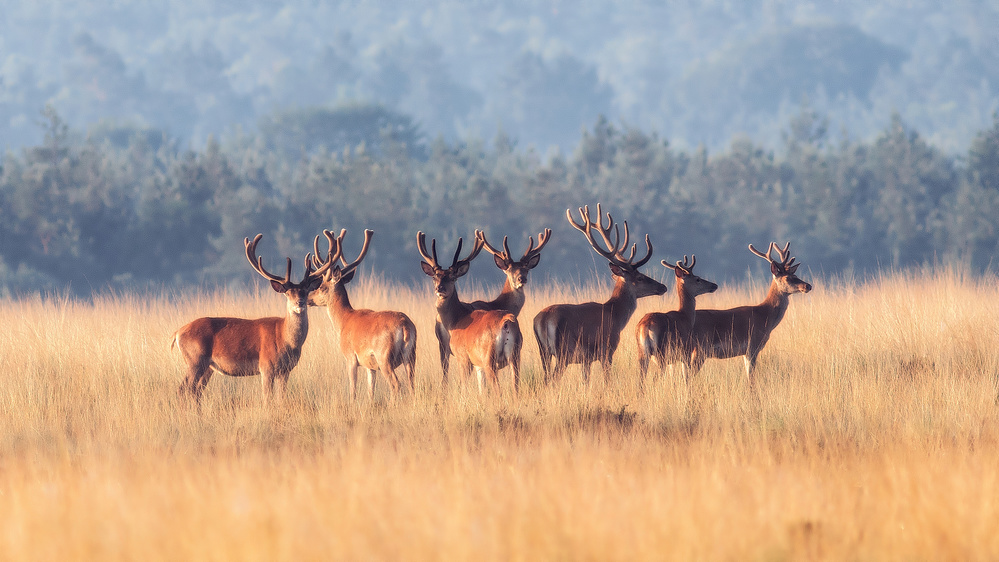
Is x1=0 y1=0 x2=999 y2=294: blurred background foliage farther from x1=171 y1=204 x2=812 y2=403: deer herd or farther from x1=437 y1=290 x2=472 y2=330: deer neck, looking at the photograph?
x1=437 y1=290 x2=472 y2=330: deer neck

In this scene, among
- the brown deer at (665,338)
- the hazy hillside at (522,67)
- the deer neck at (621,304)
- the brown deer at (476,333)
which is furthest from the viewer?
the hazy hillside at (522,67)

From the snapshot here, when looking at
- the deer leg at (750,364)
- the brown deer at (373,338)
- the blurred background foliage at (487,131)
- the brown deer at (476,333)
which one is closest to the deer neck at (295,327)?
the brown deer at (373,338)

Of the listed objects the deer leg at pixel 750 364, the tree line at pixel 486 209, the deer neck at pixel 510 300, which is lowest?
the deer leg at pixel 750 364

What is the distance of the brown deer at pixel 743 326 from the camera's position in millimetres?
8875

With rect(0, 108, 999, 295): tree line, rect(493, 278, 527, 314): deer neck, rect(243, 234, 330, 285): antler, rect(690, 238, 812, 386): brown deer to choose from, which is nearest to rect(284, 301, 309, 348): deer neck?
rect(243, 234, 330, 285): antler

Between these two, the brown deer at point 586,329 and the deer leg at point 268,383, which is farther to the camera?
the brown deer at point 586,329

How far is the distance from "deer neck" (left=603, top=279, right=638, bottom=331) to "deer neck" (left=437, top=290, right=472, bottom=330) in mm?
1153

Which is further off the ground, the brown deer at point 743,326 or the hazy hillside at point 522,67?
the hazy hillside at point 522,67

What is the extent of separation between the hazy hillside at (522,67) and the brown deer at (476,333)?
93354 millimetres

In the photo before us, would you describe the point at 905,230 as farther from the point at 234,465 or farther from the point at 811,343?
the point at 234,465

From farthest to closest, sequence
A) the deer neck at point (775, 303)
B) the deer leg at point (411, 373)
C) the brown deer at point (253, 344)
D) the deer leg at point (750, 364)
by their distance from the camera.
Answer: the deer neck at point (775, 303) → the deer leg at point (750, 364) → the brown deer at point (253, 344) → the deer leg at point (411, 373)

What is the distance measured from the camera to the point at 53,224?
27.2 metres

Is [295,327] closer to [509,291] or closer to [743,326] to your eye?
[509,291]

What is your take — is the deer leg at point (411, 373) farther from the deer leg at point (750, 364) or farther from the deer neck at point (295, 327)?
the deer leg at point (750, 364)
